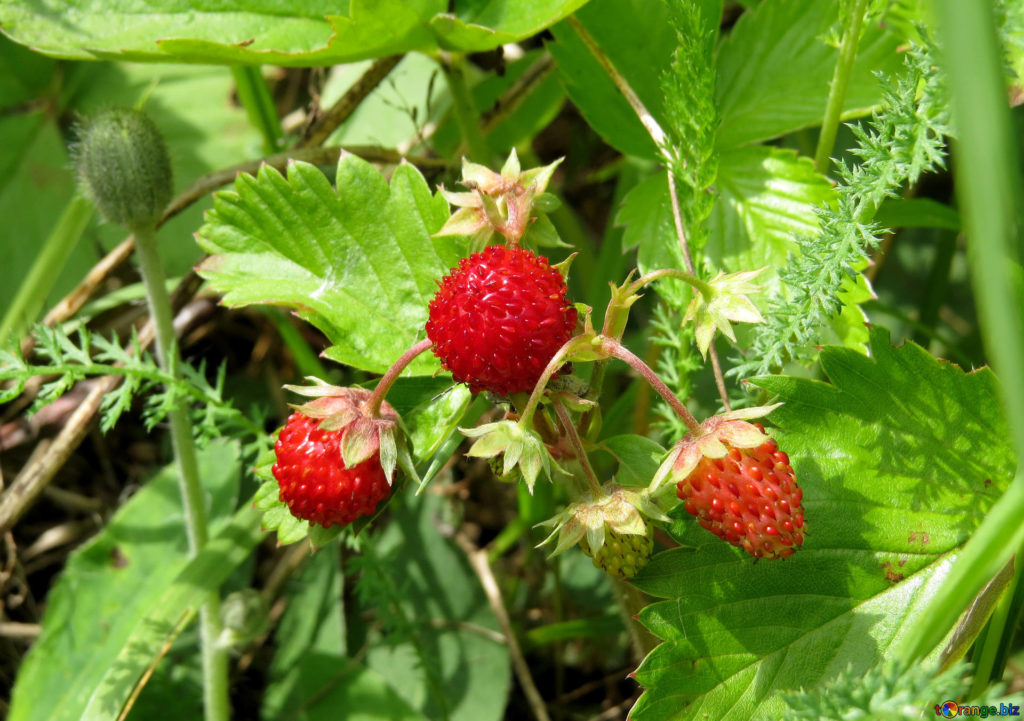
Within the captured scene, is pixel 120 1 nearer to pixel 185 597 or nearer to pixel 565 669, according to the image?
pixel 185 597

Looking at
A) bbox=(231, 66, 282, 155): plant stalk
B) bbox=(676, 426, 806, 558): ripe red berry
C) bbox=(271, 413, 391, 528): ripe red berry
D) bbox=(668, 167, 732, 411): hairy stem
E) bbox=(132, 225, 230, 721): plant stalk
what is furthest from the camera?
bbox=(231, 66, 282, 155): plant stalk

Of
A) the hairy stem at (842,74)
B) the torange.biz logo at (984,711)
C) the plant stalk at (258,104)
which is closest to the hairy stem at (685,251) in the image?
the hairy stem at (842,74)

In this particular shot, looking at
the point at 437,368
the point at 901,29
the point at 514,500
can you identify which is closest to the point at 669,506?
the point at 437,368

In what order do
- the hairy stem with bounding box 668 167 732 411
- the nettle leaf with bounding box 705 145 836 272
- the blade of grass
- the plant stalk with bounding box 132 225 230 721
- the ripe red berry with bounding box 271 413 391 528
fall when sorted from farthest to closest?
1. the plant stalk with bounding box 132 225 230 721
2. the nettle leaf with bounding box 705 145 836 272
3. the hairy stem with bounding box 668 167 732 411
4. the ripe red berry with bounding box 271 413 391 528
5. the blade of grass

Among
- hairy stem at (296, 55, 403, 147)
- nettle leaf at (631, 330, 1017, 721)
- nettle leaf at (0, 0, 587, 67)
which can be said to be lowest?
nettle leaf at (631, 330, 1017, 721)

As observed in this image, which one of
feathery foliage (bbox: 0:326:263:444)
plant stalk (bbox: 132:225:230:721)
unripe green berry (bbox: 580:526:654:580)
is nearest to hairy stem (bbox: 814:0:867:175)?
unripe green berry (bbox: 580:526:654:580)

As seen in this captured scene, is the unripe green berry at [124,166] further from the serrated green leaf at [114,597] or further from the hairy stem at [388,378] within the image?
the hairy stem at [388,378]

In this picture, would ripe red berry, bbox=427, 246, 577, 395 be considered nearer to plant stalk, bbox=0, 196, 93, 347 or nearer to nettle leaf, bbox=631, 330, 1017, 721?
nettle leaf, bbox=631, 330, 1017, 721
